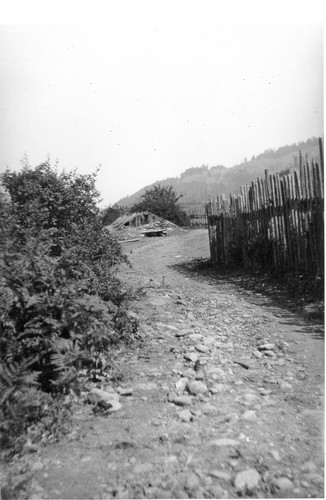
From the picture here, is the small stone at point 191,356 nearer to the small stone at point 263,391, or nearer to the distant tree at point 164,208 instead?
the small stone at point 263,391

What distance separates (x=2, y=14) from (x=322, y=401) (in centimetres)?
391

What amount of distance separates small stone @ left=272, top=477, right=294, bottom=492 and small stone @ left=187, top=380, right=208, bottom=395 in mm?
A: 823

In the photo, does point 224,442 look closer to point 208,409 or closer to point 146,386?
point 208,409

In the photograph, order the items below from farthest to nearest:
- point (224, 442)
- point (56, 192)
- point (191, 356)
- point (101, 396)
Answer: point (56, 192), point (191, 356), point (101, 396), point (224, 442)

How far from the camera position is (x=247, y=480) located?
5.75 ft

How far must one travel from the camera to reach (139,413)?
2295mm

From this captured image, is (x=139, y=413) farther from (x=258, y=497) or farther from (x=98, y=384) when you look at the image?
(x=258, y=497)

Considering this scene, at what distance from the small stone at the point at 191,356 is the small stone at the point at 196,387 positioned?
41cm

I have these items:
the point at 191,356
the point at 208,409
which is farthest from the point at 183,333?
the point at 208,409

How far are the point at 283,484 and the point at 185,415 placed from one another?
70 centimetres

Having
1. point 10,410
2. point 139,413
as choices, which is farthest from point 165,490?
point 10,410

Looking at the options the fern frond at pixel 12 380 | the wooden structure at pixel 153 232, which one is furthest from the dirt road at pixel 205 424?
the wooden structure at pixel 153 232

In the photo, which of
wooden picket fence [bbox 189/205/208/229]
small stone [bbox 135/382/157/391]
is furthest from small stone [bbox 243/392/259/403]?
wooden picket fence [bbox 189/205/208/229]

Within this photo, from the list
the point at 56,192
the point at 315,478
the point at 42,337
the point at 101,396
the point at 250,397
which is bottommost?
the point at 315,478
